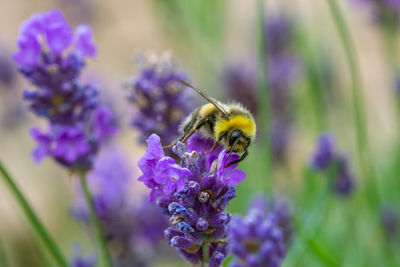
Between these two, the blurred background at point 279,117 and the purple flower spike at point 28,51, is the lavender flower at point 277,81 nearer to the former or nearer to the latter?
the blurred background at point 279,117

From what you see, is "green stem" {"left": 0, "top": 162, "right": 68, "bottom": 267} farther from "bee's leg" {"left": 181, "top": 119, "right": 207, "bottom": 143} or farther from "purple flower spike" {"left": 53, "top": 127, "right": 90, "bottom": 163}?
"bee's leg" {"left": 181, "top": 119, "right": 207, "bottom": 143}

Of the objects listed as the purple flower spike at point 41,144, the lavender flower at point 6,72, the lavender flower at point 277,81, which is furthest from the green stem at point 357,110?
the lavender flower at point 6,72

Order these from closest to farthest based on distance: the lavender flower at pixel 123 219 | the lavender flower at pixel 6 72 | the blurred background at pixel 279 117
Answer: the lavender flower at pixel 123 219 < the blurred background at pixel 279 117 < the lavender flower at pixel 6 72

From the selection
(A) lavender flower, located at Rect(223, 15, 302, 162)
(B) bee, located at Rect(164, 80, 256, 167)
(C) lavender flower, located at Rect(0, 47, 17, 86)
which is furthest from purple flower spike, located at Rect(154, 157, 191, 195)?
(C) lavender flower, located at Rect(0, 47, 17, 86)

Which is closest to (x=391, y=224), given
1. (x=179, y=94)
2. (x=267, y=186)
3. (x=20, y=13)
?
(x=267, y=186)

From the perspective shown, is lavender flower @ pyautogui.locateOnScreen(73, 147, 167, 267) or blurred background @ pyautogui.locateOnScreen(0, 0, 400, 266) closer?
lavender flower @ pyautogui.locateOnScreen(73, 147, 167, 267)

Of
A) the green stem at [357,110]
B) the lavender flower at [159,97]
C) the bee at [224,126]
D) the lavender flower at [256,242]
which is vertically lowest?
the lavender flower at [256,242]

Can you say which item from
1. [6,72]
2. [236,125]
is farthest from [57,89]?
[6,72]
